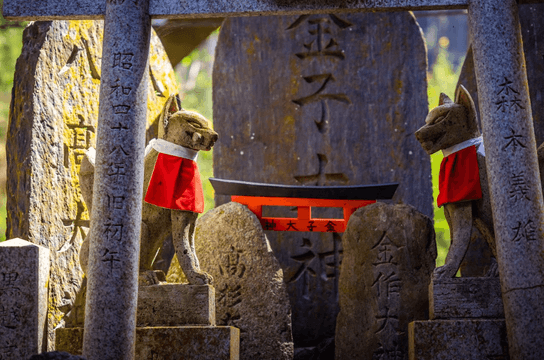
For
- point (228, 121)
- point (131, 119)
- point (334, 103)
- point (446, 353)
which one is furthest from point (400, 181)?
point (131, 119)

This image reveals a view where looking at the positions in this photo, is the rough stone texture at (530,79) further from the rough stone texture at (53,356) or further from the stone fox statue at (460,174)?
the rough stone texture at (53,356)

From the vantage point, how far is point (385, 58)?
589 centimetres

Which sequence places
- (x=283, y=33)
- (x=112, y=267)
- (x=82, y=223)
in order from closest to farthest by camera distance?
(x=112, y=267) → (x=82, y=223) → (x=283, y=33)

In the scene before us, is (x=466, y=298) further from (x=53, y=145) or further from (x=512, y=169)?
(x=53, y=145)

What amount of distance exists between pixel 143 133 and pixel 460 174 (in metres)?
2.16

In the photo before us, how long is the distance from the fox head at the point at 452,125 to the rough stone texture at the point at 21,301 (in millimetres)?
2743

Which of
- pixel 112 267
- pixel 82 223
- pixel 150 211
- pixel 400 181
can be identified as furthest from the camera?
pixel 400 181

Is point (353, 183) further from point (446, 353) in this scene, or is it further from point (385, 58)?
point (446, 353)

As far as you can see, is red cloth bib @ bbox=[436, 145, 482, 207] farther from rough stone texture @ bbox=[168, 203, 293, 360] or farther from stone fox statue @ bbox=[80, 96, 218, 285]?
stone fox statue @ bbox=[80, 96, 218, 285]

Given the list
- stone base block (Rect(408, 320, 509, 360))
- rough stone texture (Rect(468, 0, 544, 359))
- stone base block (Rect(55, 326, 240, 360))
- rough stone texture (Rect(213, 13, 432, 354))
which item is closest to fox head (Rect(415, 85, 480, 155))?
rough stone texture (Rect(468, 0, 544, 359))

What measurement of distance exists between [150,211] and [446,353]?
2.14 metres

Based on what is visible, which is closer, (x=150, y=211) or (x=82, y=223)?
(x=150, y=211)

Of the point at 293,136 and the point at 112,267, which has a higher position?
the point at 293,136

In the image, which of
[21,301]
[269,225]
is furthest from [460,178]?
[21,301]
